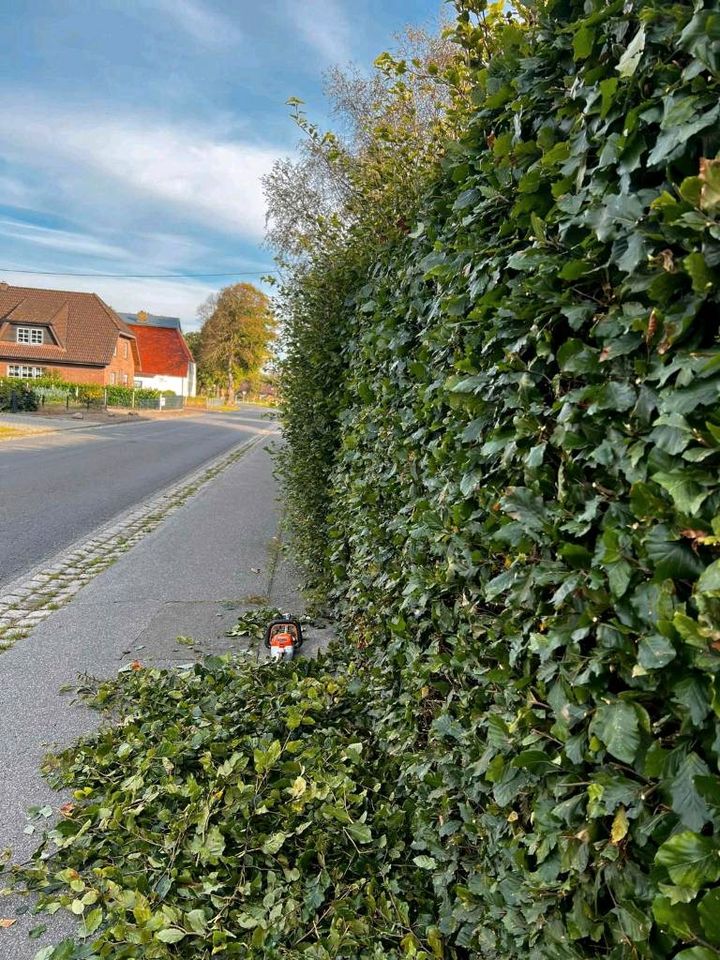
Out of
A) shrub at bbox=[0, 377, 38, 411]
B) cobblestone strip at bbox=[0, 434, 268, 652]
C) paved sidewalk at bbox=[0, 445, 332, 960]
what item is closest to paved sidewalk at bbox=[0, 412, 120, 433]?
shrub at bbox=[0, 377, 38, 411]

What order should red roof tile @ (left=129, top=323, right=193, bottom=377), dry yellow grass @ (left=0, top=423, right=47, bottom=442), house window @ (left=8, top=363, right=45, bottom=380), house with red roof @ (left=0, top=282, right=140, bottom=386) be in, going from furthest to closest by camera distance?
red roof tile @ (left=129, top=323, right=193, bottom=377)
house with red roof @ (left=0, top=282, right=140, bottom=386)
house window @ (left=8, top=363, right=45, bottom=380)
dry yellow grass @ (left=0, top=423, right=47, bottom=442)

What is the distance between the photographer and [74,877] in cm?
251

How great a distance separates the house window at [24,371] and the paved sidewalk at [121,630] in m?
46.4

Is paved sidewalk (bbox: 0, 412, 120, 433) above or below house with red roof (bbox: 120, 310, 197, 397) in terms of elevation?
below

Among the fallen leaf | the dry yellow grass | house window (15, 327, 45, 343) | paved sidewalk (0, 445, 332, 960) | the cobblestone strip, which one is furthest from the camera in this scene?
house window (15, 327, 45, 343)

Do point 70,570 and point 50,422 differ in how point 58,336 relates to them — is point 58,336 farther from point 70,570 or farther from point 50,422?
point 70,570

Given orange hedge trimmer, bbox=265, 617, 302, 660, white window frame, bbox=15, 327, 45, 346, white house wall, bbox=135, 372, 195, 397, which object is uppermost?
white window frame, bbox=15, 327, 45, 346

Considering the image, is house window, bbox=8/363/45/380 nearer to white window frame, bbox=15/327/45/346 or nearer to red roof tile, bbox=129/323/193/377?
→ white window frame, bbox=15/327/45/346

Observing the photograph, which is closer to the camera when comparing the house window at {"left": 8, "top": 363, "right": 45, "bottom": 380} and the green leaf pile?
the green leaf pile

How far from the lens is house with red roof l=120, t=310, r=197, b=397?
75.7m

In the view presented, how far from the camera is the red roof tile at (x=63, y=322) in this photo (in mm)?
50125

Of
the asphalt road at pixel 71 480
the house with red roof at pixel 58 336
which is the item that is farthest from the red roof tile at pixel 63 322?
the asphalt road at pixel 71 480

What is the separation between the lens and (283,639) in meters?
4.18

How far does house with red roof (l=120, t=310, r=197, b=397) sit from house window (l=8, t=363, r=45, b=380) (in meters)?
24.7
